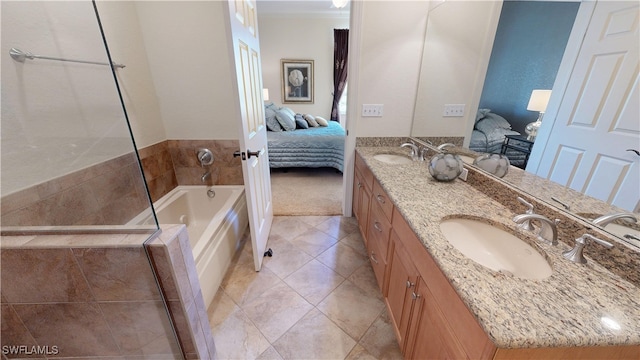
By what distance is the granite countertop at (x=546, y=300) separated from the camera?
20.5 inches

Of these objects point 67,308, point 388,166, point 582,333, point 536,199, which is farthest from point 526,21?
point 67,308

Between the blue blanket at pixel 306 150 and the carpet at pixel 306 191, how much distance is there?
0.20m

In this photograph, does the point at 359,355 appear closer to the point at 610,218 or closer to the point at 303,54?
the point at 610,218

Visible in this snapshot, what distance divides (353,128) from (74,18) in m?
1.96

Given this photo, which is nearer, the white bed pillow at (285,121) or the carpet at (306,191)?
the carpet at (306,191)

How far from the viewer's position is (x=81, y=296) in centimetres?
96

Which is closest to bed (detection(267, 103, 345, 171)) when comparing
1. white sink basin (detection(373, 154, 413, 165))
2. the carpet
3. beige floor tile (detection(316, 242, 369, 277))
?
the carpet

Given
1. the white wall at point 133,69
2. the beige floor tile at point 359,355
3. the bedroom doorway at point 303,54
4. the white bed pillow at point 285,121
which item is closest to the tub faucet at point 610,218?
the beige floor tile at point 359,355

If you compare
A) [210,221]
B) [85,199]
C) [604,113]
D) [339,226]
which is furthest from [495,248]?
[85,199]

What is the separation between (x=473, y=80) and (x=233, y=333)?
84.0 inches

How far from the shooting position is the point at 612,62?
2.45 ft

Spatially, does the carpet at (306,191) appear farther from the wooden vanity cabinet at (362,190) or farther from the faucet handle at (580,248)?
the faucet handle at (580,248)

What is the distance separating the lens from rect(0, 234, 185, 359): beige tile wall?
2.96 ft

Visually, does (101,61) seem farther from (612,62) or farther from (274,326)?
(612,62)
